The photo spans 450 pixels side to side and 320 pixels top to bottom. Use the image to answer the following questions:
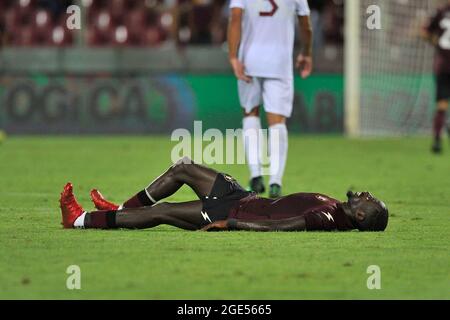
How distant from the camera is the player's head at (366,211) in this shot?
8.24m

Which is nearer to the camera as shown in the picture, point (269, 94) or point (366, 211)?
point (366, 211)

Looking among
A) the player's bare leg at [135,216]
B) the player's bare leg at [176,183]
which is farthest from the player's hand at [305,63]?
the player's bare leg at [135,216]

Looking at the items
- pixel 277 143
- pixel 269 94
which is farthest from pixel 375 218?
pixel 269 94

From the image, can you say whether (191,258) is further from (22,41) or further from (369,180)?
(22,41)

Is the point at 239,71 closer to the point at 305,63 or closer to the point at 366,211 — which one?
the point at 305,63

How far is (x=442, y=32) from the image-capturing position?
1911cm

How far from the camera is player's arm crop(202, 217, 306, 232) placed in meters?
8.34

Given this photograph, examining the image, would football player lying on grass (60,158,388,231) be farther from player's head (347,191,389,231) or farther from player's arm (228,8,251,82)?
player's arm (228,8,251,82)

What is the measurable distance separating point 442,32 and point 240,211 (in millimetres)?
A: 11456

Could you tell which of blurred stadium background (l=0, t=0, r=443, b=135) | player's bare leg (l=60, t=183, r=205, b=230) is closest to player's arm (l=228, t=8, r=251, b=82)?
player's bare leg (l=60, t=183, r=205, b=230)

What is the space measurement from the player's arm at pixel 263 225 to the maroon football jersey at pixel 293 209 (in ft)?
0.09

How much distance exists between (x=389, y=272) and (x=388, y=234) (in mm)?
1756

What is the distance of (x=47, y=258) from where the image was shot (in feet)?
24.1
